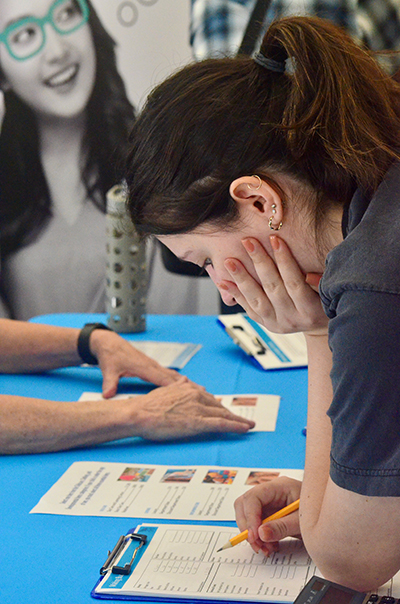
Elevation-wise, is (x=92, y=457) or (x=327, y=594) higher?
(x=327, y=594)

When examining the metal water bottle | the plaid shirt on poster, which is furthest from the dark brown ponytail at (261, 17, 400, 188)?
the plaid shirt on poster

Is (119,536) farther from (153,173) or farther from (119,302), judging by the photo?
(119,302)

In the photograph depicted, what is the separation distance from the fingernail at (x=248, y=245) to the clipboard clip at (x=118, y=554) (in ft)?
1.37

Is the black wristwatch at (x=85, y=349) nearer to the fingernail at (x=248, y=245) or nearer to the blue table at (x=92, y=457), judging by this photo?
the blue table at (x=92, y=457)

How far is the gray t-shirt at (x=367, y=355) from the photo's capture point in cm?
69

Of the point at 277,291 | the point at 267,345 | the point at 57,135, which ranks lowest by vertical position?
the point at 267,345

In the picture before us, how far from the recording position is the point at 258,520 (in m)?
0.94

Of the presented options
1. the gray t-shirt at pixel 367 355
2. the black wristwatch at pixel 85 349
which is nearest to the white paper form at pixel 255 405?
the black wristwatch at pixel 85 349

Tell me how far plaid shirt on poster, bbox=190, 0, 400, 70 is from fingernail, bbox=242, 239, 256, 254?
181 cm

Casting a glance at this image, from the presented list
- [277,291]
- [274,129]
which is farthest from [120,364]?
[274,129]

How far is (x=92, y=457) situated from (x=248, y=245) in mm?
525

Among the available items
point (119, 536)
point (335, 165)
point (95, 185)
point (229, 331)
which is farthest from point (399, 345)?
point (95, 185)

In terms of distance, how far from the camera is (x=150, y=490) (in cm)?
110

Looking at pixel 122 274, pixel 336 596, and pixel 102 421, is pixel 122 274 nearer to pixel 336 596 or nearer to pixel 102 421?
pixel 102 421
